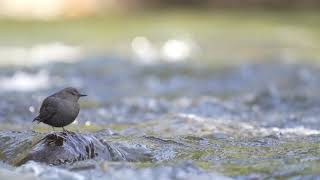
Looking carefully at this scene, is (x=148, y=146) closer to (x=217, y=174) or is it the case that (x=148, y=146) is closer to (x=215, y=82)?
(x=217, y=174)

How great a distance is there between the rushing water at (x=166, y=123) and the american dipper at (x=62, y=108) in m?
0.28

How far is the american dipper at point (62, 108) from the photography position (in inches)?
248

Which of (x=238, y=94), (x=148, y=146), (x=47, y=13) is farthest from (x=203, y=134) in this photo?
(x=47, y=13)

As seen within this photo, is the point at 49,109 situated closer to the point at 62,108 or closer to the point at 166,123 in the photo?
the point at 62,108

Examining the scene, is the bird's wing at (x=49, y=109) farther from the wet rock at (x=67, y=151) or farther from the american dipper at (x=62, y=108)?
the wet rock at (x=67, y=151)

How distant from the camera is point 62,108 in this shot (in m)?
6.31

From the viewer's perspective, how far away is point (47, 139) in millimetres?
6684

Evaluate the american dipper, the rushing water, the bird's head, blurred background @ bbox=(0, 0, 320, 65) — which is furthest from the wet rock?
blurred background @ bbox=(0, 0, 320, 65)

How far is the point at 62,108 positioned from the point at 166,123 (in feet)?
11.7

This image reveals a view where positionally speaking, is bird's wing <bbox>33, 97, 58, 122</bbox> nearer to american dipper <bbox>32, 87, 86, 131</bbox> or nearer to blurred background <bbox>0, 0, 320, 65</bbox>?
american dipper <bbox>32, 87, 86, 131</bbox>

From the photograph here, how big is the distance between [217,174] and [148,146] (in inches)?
55.1

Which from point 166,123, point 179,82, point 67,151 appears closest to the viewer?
point 67,151

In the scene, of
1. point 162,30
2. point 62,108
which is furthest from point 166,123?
point 162,30

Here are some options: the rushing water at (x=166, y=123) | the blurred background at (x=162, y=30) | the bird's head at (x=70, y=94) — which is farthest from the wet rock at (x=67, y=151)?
the blurred background at (x=162, y=30)
